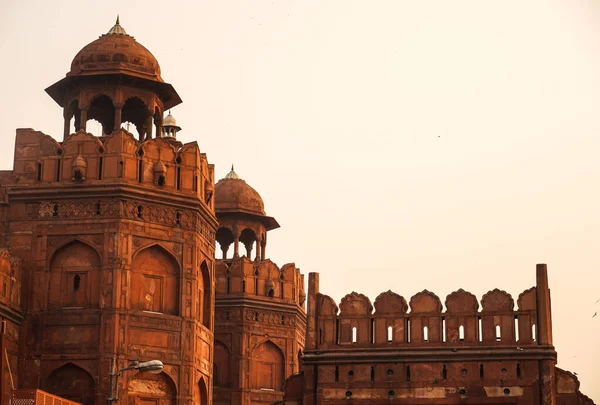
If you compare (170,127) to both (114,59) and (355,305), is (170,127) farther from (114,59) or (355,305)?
(355,305)

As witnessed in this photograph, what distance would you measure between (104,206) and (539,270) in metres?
9.89

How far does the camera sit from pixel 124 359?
3030cm

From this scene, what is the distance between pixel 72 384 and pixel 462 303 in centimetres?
884

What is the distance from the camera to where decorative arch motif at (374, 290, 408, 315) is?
30656 mm

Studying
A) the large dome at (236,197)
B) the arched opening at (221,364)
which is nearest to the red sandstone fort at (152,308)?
the arched opening at (221,364)

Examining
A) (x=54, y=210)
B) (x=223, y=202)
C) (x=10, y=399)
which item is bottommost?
(x=10, y=399)

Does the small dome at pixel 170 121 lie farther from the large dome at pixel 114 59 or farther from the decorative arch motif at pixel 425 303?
the decorative arch motif at pixel 425 303

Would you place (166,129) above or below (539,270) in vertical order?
above

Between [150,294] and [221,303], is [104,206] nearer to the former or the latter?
[150,294]

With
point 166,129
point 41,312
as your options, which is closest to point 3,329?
point 41,312

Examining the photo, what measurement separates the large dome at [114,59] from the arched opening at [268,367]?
11.5m

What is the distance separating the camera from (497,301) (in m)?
30.1

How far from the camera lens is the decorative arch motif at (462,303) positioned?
3027 cm

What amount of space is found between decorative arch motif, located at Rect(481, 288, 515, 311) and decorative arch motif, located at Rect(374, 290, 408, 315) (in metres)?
1.80
